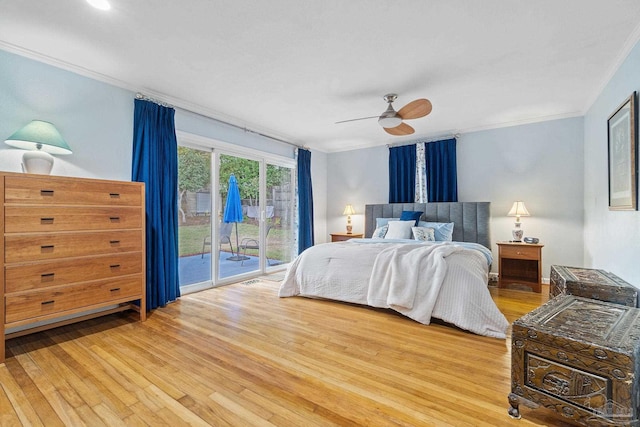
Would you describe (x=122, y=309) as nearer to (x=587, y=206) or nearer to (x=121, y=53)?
(x=121, y=53)

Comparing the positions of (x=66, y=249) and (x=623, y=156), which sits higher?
(x=623, y=156)

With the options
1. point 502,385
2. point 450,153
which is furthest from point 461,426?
point 450,153

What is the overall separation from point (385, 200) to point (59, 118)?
16.2 ft

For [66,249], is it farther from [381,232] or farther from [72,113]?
[381,232]

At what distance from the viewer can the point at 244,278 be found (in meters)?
4.90

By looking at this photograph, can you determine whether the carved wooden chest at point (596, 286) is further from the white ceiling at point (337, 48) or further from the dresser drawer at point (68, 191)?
the dresser drawer at point (68, 191)

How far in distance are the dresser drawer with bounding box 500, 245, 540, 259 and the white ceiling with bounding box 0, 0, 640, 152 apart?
1919 millimetres

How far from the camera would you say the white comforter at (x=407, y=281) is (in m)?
2.72

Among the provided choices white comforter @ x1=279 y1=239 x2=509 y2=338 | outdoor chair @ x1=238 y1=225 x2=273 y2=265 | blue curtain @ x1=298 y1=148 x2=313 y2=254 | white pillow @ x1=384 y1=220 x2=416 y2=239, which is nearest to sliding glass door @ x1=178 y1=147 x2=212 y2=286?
outdoor chair @ x1=238 y1=225 x2=273 y2=265

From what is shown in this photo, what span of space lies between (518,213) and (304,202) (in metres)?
3.57

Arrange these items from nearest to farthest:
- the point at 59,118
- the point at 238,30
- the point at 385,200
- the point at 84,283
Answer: the point at 238,30 < the point at 84,283 < the point at 59,118 < the point at 385,200

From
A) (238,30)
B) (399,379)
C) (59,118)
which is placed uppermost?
(238,30)

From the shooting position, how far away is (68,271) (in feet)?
8.32

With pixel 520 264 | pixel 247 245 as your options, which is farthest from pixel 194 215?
pixel 520 264
